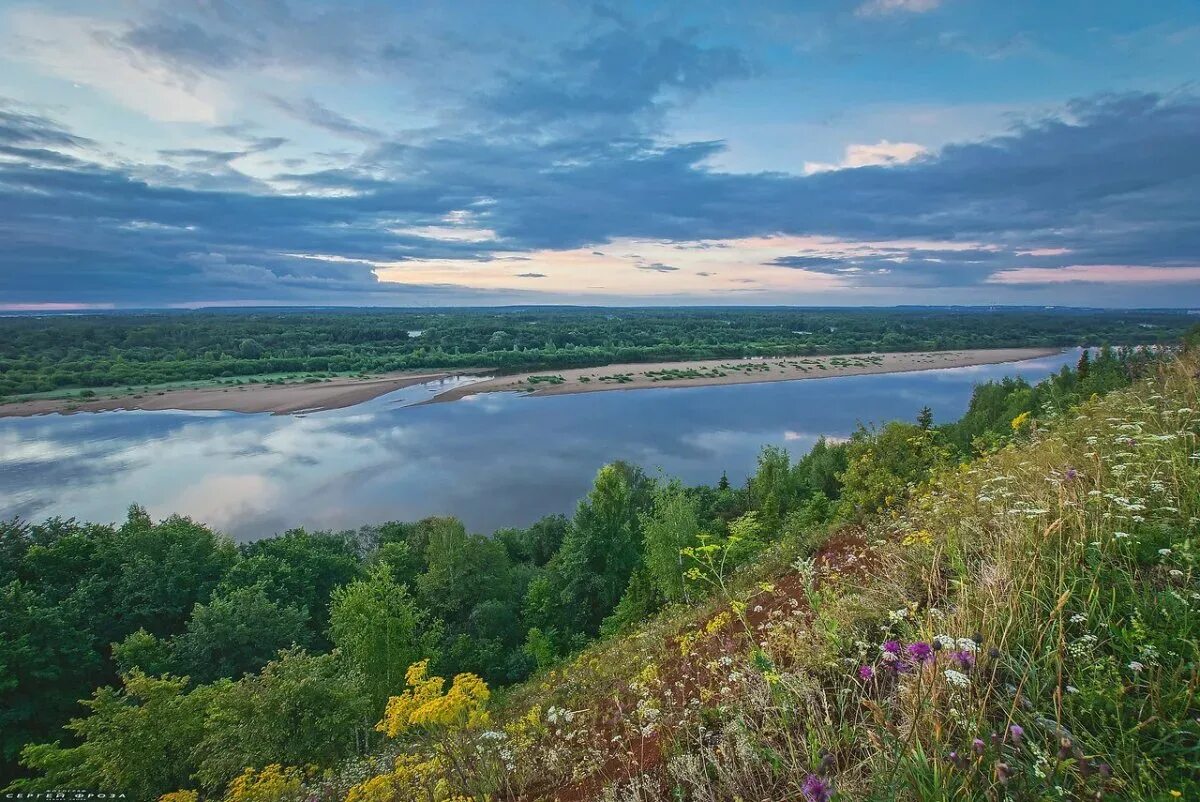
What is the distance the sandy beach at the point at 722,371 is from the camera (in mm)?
→ 55844

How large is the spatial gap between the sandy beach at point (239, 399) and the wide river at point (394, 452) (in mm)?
2406

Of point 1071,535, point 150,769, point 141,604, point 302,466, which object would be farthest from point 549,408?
point 1071,535

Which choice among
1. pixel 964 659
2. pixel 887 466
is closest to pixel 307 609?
pixel 887 466

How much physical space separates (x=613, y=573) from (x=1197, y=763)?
18805 mm

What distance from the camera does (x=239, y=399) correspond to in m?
48.6

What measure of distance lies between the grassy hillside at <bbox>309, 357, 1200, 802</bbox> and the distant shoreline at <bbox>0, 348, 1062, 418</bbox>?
46.5 metres

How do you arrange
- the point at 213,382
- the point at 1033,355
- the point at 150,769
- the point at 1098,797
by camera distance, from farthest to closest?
the point at 1033,355 → the point at 213,382 → the point at 150,769 → the point at 1098,797

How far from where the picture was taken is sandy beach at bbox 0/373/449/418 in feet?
145

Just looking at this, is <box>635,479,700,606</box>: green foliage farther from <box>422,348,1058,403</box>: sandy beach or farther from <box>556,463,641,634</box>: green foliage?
<box>422,348,1058,403</box>: sandy beach

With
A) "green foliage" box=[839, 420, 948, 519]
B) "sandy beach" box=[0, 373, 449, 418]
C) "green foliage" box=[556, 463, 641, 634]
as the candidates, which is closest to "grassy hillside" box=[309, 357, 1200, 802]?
"green foliage" box=[839, 420, 948, 519]

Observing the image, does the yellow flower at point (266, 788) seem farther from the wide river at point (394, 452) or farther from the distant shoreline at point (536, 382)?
Result: the distant shoreline at point (536, 382)

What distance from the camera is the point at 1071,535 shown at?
8.84ft

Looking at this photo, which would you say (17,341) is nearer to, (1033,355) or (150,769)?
(150,769)

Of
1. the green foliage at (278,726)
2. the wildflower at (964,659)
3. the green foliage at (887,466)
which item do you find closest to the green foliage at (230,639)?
the green foliage at (278,726)
